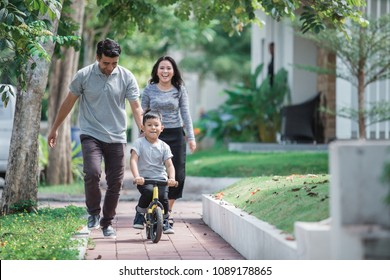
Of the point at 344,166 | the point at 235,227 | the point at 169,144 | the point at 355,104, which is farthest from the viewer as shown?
the point at 355,104

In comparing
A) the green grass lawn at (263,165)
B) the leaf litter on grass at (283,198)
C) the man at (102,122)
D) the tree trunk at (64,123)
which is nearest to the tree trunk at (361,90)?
the green grass lawn at (263,165)

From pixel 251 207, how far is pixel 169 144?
5.57ft

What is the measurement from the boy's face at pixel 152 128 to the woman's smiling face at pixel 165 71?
41.2 inches

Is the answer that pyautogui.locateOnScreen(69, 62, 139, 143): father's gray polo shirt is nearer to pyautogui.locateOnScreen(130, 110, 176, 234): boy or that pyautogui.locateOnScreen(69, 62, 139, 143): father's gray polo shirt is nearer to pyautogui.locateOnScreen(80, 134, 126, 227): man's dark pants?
pyautogui.locateOnScreen(80, 134, 126, 227): man's dark pants

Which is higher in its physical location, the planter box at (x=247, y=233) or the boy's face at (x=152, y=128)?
the boy's face at (x=152, y=128)

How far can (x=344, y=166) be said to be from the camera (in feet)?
19.2

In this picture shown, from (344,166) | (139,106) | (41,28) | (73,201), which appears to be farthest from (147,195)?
(73,201)

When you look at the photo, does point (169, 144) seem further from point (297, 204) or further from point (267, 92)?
point (267, 92)

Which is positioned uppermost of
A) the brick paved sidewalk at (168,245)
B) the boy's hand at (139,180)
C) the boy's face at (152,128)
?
the boy's face at (152,128)

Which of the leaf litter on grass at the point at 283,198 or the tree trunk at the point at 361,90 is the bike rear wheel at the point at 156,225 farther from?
the tree trunk at the point at 361,90

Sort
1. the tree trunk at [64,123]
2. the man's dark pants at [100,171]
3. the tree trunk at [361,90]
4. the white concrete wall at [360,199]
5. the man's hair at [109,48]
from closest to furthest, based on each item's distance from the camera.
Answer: the white concrete wall at [360,199], the man's hair at [109,48], the man's dark pants at [100,171], the tree trunk at [361,90], the tree trunk at [64,123]

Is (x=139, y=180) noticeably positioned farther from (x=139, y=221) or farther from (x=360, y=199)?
(x=360, y=199)

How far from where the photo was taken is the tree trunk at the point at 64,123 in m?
18.3

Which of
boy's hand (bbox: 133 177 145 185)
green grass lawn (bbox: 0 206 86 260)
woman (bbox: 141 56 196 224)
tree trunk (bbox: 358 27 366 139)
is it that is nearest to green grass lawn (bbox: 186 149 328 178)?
Result: tree trunk (bbox: 358 27 366 139)
